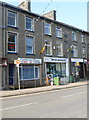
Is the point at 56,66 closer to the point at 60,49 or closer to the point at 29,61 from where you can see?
the point at 60,49

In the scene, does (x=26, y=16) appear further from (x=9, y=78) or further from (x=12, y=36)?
(x=9, y=78)

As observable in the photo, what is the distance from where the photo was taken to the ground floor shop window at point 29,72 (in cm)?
1884

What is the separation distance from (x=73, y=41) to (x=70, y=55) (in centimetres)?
291

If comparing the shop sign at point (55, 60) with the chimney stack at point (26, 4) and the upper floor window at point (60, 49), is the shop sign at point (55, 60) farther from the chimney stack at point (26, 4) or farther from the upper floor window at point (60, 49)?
the chimney stack at point (26, 4)

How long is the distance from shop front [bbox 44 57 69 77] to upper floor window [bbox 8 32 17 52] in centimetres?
497

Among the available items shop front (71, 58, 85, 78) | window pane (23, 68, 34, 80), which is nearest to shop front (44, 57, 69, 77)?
shop front (71, 58, 85, 78)

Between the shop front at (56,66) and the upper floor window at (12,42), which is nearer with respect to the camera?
the upper floor window at (12,42)

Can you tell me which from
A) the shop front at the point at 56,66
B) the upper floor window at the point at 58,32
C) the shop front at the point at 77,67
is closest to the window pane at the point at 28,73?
the shop front at the point at 56,66

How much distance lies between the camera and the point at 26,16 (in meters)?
20.0

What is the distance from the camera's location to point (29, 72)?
1980cm

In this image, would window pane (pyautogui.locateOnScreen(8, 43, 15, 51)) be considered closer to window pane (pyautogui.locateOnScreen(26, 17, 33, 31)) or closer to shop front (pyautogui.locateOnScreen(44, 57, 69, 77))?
window pane (pyautogui.locateOnScreen(26, 17, 33, 31))

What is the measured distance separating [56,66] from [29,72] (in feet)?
17.6

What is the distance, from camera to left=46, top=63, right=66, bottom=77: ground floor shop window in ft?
73.6

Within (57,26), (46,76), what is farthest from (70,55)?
(46,76)
